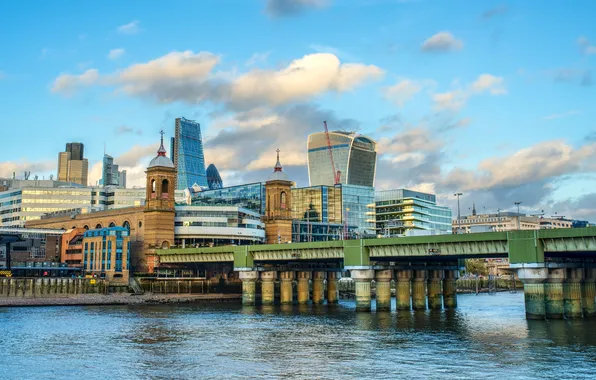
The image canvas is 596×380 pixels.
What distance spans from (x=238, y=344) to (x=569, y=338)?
3634cm

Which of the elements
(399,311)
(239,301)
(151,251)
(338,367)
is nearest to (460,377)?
(338,367)

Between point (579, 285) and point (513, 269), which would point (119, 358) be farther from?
point (579, 285)

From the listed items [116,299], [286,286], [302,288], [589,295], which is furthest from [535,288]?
[116,299]

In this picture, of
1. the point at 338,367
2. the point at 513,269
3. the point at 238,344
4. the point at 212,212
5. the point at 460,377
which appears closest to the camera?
the point at 460,377

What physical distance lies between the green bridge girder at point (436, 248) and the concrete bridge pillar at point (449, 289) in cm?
1626

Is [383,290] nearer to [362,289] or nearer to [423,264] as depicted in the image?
[362,289]

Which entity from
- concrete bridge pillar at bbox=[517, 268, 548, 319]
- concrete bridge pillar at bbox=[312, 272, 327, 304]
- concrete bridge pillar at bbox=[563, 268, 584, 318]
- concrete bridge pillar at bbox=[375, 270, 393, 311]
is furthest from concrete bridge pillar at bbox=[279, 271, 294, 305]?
concrete bridge pillar at bbox=[563, 268, 584, 318]

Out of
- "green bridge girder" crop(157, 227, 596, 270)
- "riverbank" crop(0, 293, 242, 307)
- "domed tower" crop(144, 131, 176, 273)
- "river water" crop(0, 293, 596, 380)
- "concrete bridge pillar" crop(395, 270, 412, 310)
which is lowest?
"river water" crop(0, 293, 596, 380)

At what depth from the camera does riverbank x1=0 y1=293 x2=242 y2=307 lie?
141 meters

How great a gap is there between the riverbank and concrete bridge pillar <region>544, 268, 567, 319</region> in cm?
9086

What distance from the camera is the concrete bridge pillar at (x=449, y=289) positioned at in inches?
5438

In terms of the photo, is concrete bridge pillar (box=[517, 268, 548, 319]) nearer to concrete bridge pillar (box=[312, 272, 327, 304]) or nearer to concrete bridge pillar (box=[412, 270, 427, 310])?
concrete bridge pillar (box=[412, 270, 427, 310])

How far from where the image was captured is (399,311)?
124 m

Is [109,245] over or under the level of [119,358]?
over
